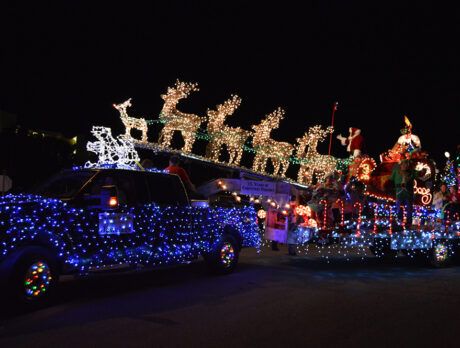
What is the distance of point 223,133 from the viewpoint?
19.2 metres

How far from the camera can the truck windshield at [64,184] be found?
345 inches

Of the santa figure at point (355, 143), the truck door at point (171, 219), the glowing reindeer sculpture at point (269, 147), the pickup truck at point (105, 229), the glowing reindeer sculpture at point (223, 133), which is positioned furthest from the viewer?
the glowing reindeer sculpture at point (269, 147)

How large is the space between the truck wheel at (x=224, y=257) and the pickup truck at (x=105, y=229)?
0.02 metres

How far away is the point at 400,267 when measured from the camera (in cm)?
1316

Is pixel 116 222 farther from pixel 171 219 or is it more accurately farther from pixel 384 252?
pixel 384 252

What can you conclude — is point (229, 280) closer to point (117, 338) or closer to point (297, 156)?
point (117, 338)

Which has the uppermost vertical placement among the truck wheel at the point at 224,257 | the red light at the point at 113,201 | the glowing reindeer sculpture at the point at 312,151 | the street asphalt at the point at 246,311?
the glowing reindeer sculpture at the point at 312,151

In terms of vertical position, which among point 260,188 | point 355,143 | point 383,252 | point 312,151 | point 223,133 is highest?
point 312,151

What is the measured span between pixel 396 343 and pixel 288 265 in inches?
247

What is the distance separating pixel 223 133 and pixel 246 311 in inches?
472

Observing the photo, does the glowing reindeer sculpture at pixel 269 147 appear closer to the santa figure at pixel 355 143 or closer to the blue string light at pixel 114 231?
the santa figure at pixel 355 143

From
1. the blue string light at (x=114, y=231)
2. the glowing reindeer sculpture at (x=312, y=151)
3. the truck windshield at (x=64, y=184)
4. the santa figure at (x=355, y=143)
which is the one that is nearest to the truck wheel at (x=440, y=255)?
the santa figure at (x=355, y=143)

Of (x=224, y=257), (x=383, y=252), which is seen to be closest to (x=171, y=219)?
(x=224, y=257)

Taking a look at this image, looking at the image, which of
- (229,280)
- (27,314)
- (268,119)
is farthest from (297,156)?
(27,314)
